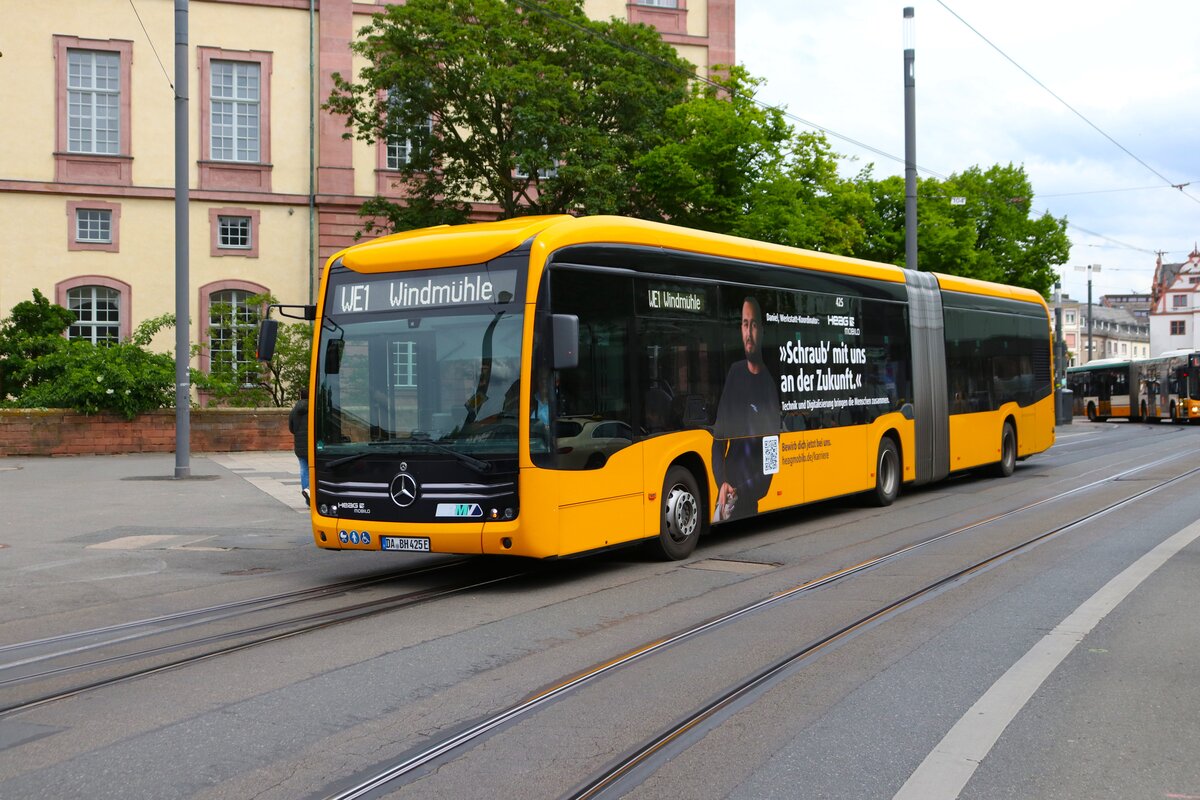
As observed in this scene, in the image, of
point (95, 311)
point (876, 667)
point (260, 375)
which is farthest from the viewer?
point (95, 311)

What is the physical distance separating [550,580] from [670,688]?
4090 millimetres

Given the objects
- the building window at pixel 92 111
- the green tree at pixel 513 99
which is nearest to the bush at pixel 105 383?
the green tree at pixel 513 99

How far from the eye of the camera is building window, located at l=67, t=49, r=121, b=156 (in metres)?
36.6

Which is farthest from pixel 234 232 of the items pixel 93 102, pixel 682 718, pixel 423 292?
pixel 682 718

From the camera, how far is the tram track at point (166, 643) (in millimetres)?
6777

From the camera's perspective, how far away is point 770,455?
1301cm

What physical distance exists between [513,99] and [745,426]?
19.6m

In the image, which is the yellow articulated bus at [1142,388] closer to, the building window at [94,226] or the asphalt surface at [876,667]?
the asphalt surface at [876,667]

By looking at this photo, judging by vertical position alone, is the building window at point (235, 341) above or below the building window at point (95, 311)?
below

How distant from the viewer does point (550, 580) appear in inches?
408

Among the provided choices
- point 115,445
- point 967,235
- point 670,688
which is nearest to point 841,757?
point 670,688

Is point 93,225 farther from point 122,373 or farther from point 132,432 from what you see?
point 132,432

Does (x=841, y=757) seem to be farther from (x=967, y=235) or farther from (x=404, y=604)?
(x=967, y=235)

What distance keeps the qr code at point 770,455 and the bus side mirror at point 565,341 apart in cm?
403
